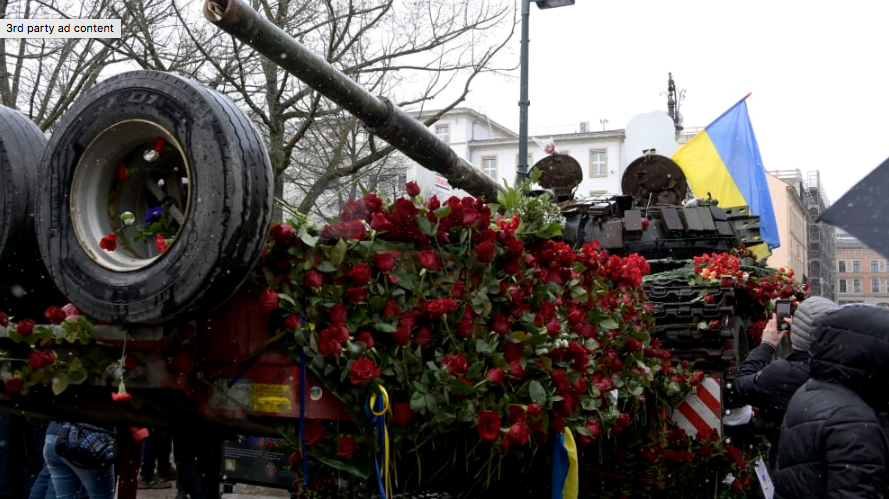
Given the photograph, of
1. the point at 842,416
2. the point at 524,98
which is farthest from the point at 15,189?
the point at 524,98

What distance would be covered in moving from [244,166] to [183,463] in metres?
2.92

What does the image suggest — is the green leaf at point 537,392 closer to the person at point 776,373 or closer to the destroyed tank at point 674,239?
the person at point 776,373

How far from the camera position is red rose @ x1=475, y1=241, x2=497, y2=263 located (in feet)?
11.4

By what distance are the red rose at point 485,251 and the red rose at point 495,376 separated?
427mm

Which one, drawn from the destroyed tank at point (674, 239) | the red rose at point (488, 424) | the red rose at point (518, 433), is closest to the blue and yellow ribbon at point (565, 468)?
the red rose at point (518, 433)

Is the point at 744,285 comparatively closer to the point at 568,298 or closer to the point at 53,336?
the point at 568,298

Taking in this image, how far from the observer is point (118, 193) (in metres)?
3.45

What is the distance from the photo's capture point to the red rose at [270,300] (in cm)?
308

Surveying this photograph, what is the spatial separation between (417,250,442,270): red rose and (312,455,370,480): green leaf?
775 mm

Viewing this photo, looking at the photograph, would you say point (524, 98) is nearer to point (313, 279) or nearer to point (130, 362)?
point (313, 279)

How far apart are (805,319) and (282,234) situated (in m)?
2.40

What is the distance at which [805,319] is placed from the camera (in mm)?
4078

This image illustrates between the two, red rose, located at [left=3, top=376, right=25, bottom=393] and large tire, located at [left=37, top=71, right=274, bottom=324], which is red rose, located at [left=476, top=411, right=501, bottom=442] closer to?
large tire, located at [left=37, top=71, right=274, bottom=324]

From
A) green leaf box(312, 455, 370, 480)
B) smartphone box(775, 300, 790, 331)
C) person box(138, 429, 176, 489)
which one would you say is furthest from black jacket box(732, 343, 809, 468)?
person box(138, 429, 176, 489)
